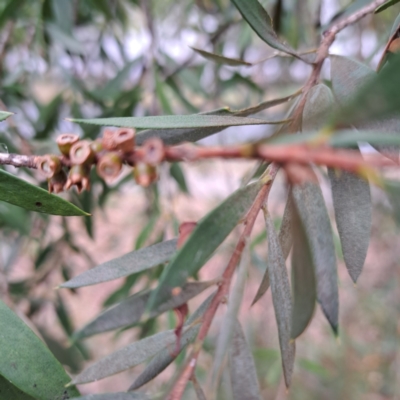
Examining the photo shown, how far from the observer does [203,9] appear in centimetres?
123

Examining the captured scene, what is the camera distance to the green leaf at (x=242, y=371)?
297 mm

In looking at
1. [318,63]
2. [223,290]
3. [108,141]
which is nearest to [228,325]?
[223,290]

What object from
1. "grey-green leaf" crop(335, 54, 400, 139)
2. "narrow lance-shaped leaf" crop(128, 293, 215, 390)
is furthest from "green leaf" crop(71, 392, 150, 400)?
"grey-green leaf" crop(335, 54, 400, 139)

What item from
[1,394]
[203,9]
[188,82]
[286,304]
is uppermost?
[203,9]

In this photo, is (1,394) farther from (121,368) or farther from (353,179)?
(353,179)

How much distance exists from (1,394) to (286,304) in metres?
0.26

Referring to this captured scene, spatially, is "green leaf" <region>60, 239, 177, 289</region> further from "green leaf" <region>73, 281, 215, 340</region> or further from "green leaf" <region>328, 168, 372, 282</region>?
"green leaf" <region>328, 168, 372, 282</region>

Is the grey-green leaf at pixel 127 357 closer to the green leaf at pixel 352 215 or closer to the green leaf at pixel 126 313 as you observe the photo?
the green leaf at pixel 126 313

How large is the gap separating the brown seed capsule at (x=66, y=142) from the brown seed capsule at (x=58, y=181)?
0.02 m

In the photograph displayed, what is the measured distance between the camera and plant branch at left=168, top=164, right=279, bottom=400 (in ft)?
0.82

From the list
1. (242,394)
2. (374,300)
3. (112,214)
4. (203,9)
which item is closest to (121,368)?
(242,394)

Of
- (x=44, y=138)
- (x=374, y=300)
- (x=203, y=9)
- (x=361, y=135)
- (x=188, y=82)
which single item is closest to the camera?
(x=361, y=135)

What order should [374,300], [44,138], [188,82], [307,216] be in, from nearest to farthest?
[307,216] → [44,138] → [188,82] → [374,300]

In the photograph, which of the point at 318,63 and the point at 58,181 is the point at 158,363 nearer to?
the point at 58,181
